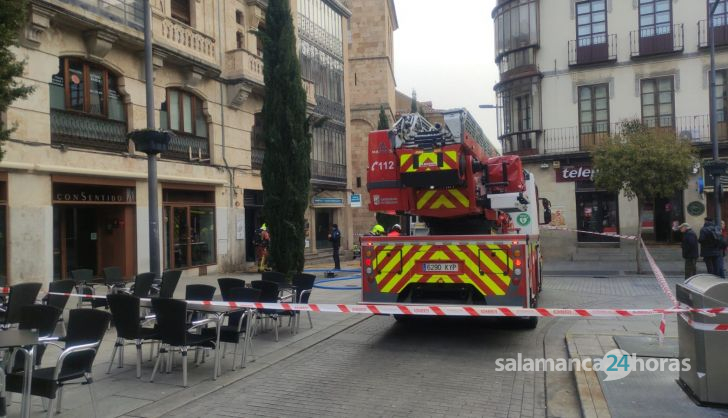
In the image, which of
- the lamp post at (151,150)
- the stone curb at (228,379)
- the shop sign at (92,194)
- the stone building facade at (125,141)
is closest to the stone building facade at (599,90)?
the stone building facade at (125,141)

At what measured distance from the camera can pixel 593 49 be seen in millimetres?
24250

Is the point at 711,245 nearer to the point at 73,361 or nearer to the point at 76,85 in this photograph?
the point at 73,361

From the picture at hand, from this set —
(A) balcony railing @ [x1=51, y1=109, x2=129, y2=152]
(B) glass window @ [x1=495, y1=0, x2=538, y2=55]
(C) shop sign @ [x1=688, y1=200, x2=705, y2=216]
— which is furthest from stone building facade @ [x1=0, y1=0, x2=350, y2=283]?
(C) shop sign @ [x1=688, y1=200, x2=705, y2=216]

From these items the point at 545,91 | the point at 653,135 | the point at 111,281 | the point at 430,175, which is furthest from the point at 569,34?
the point at 111,281

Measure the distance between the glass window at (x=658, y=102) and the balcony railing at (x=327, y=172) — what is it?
48.7 feet

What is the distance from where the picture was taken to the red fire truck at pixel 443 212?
774 cm

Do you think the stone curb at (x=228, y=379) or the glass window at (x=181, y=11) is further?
the glass window at (x=181, y=11)

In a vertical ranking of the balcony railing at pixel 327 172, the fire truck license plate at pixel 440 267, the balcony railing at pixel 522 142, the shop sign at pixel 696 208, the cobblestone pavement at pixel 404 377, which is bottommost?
the cobblestone pavement at pixel 404 377

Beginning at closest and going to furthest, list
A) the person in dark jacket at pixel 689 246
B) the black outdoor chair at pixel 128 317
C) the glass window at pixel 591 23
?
the black outdoor chair at pixel 128 317
the person in dark jacket at pixel 689 246
the glass window at pixel 591 23

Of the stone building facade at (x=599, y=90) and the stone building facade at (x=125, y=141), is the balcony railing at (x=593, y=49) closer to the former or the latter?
the stone building facade at (x=599, y=90)

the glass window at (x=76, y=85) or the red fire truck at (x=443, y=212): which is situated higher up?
the glass window at (x=76, y=85)

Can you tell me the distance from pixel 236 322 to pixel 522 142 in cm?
2072

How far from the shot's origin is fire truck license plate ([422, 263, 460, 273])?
791cm

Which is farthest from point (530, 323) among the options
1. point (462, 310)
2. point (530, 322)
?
point (462, 310)
